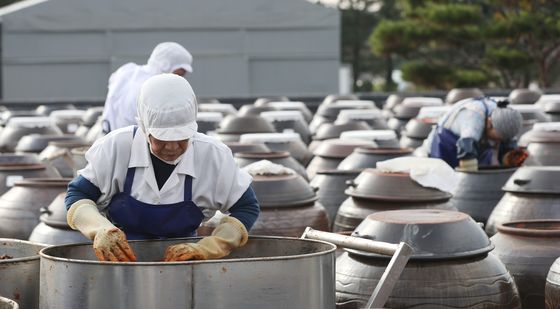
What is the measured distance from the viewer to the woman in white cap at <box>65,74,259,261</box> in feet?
14.4

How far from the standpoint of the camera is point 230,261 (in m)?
4.03

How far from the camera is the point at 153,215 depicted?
467cm

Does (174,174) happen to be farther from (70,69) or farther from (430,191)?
(70,69)

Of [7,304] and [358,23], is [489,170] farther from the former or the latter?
[358,23]

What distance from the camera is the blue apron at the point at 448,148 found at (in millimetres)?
9211

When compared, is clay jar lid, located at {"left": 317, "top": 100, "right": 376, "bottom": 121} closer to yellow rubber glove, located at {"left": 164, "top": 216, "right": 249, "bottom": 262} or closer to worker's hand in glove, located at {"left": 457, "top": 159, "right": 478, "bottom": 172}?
worker's hand in glove, located at {"left": 457, "top": 159, "right": 478, "bottom": 172}

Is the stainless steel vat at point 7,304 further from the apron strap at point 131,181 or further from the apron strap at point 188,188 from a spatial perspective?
the apron strap at point 188,188

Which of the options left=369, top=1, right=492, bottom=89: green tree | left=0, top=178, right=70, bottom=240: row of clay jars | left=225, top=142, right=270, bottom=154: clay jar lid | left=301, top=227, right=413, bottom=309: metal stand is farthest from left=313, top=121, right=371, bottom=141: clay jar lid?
left=369, top=1, right=492, bottom=89: green tree

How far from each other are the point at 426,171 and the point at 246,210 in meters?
3.06

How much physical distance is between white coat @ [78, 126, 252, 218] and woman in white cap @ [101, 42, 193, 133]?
11.9 feet

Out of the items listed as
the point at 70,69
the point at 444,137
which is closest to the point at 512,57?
the point at 70,69

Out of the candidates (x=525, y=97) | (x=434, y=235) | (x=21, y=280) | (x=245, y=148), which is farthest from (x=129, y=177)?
(x=525, y=97)

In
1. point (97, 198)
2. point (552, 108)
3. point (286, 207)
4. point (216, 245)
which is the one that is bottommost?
point (552, 108)

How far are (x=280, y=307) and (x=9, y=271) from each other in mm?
1215
